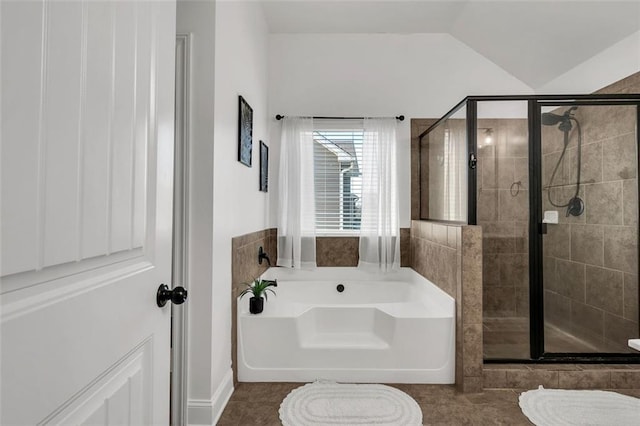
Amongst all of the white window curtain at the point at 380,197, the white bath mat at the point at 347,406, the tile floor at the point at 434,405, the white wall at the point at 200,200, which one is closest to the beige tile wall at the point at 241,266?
the tile floor at the point at 434,405

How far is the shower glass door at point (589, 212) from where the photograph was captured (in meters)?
2.37

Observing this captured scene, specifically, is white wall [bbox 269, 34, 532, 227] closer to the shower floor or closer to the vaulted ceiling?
the vaulted ceiling

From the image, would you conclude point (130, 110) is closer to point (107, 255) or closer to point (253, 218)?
point (107, 255)

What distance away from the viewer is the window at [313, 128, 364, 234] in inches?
132

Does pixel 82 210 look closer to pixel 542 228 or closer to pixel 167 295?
pixel 167 295

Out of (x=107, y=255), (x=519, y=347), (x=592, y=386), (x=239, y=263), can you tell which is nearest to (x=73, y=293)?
(x=107, y=255)

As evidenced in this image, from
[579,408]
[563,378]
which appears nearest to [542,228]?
[563,378]

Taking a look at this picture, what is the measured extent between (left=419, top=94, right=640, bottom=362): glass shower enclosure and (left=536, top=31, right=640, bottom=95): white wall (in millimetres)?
363

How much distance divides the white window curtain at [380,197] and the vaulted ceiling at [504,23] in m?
0.91

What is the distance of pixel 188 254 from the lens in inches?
71.1

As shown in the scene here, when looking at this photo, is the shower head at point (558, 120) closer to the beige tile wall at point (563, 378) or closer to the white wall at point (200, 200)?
the beige tile wall at point (563, 378)

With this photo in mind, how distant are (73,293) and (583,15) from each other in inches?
133

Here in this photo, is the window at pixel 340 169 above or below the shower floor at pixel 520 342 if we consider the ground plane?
above

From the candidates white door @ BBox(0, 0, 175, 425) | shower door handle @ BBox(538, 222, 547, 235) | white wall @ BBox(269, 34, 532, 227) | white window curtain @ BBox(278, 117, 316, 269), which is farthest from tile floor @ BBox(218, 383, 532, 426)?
white wall @ BBox(269, 34, 532, 227)
